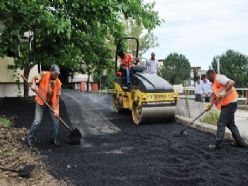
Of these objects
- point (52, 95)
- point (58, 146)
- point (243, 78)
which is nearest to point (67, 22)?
point (52, 95)

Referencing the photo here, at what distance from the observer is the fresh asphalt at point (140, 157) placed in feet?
25.1

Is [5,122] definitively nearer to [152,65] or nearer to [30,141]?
[30,141]

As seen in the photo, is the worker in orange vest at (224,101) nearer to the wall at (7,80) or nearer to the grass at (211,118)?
the grass at (211,118)

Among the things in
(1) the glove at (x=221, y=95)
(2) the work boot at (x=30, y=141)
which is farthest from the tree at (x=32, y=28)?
(1) the glove at (x=221, y=95)

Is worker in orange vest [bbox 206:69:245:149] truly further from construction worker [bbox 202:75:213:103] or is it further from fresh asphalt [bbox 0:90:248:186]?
construction worker [bbox 202:75:213:103]

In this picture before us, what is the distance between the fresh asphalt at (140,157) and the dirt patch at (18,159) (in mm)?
203

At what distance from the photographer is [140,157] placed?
9.32 metres

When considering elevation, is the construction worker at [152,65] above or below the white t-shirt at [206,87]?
above

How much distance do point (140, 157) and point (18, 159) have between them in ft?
7.38

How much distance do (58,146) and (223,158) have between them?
3511mm

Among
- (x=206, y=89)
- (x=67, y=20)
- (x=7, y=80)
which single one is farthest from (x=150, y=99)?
(x=7, y=80)

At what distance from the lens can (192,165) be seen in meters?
8.52

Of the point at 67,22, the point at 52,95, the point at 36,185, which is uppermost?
the point at 67,22

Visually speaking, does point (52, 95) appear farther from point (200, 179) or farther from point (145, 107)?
point (200, 179)
